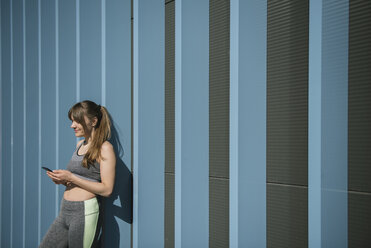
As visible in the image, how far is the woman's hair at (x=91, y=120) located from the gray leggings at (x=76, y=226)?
0.31m

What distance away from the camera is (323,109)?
1.39m

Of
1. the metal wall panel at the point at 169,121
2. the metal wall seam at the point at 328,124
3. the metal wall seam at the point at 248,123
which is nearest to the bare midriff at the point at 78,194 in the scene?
the metal wall panel at the point at 169,121

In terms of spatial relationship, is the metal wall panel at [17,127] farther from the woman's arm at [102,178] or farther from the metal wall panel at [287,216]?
the metal wall panel at [287,216]

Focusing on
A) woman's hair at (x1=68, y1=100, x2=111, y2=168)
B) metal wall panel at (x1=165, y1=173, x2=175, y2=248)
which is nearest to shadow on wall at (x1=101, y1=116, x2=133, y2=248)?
woman's hair at (x1=68, y1=100, x2=111, y2=168)

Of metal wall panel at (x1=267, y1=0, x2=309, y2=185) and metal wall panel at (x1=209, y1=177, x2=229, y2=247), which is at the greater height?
metal wall panel at (x1=267, y1=0, x2=309, y2=185)

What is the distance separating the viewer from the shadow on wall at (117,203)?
237cm

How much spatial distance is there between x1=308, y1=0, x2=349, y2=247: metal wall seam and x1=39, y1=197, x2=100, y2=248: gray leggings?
1.47 meters

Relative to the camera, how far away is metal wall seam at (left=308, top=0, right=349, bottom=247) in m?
1.34

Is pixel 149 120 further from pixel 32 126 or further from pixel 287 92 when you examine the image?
pixel 32 126

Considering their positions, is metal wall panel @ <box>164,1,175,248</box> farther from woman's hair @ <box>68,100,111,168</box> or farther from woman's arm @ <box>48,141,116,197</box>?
woman's hair @ <box>68,100,111,168</box>
